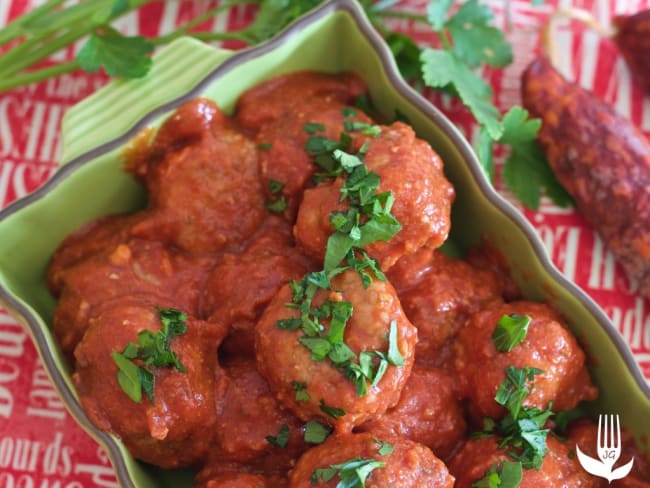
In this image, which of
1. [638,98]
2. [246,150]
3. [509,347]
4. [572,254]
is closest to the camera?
[509,347]

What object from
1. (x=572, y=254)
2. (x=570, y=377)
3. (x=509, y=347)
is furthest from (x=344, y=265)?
(x=572, y=254)

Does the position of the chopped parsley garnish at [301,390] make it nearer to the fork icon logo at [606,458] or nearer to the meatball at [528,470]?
the meatball at [528,470]

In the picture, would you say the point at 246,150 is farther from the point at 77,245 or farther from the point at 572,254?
the point at 572,254

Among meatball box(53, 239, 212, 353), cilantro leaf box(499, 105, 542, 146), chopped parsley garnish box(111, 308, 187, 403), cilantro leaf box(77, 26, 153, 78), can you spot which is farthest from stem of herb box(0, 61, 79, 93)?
cilantro leaf box(499, 105, 542, 146)

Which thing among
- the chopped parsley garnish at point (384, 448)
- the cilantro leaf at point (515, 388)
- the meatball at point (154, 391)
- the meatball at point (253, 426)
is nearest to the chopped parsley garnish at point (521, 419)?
the cilantro leaf at point (515, 388)

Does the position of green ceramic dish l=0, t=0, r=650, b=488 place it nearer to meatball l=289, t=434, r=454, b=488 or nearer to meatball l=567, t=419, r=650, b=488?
meatball l=567, t=419, r=650, b=488

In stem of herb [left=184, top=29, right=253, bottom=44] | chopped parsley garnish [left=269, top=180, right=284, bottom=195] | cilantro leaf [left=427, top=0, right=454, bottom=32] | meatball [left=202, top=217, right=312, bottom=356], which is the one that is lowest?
meatball [left=202, top=217, right=312, bottom=356]
